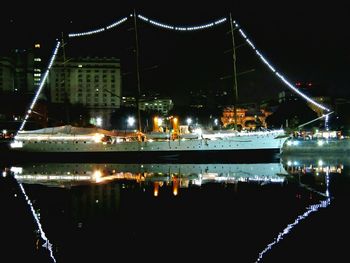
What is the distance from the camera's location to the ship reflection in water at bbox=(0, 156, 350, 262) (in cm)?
740

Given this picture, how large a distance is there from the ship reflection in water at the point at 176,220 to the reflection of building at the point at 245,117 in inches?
2919

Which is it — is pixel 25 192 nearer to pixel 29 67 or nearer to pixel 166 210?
pixel 166 210

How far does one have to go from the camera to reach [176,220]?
976 centimetres

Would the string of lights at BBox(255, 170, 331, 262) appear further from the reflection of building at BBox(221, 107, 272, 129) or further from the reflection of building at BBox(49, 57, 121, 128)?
the reflection of building at BBox(49, 57, 121, 128)

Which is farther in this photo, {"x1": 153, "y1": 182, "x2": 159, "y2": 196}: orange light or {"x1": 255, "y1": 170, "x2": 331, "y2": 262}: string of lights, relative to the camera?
{"x1": 153, "y1": 182, "x2": 159, "y2": 196}: orange light

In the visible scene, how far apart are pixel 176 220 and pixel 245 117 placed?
316 ft

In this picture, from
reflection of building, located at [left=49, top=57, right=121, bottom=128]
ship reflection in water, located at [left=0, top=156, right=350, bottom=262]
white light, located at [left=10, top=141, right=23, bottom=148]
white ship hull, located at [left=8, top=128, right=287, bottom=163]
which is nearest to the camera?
ship reflection in water, located at [left=0, top=156, right=350, bottom=262]

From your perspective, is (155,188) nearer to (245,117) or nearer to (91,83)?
(245,117)

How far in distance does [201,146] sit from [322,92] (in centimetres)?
7405

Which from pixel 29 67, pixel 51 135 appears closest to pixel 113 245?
pixel 51 135

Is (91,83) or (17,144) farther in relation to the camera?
(91,83)

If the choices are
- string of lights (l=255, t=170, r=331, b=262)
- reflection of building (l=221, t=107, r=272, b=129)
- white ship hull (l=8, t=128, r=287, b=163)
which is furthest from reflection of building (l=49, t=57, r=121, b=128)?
string of lights (l=255, t=170, r=331, b=262)

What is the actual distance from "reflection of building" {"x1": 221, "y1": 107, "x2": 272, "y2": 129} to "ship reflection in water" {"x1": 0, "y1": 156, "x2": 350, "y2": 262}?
74.1m

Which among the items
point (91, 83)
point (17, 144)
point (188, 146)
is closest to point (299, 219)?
point (188, 146)
